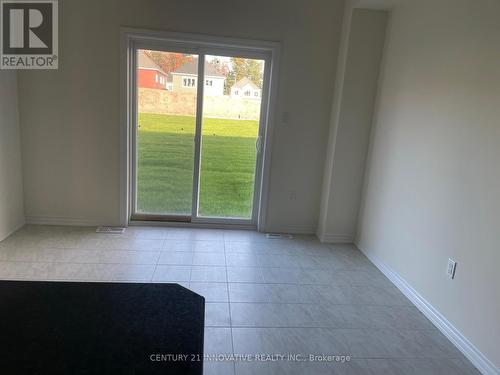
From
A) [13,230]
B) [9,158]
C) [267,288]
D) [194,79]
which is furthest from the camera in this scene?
[194,79]

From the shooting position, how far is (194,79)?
13.2 ft

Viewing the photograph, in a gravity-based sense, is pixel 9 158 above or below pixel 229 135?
below

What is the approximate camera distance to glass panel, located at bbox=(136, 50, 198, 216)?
3959 mm

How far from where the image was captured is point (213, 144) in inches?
165

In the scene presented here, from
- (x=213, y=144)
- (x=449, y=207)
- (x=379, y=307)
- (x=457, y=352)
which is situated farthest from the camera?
(x=213, y=144)

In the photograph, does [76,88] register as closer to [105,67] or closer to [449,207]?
[105,67]

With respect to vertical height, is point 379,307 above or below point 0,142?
below

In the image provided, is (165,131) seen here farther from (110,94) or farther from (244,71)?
(244,71)

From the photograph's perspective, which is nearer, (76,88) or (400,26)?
(400,26)

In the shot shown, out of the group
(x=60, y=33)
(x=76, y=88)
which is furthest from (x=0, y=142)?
(x=60, y=33)

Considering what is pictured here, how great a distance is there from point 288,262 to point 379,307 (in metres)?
0.98

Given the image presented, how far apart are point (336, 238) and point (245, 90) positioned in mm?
2020

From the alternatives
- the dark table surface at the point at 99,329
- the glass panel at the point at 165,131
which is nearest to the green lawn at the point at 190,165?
the glass panel at the point at 165,131

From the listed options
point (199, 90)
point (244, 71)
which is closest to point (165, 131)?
point (199, 90)
